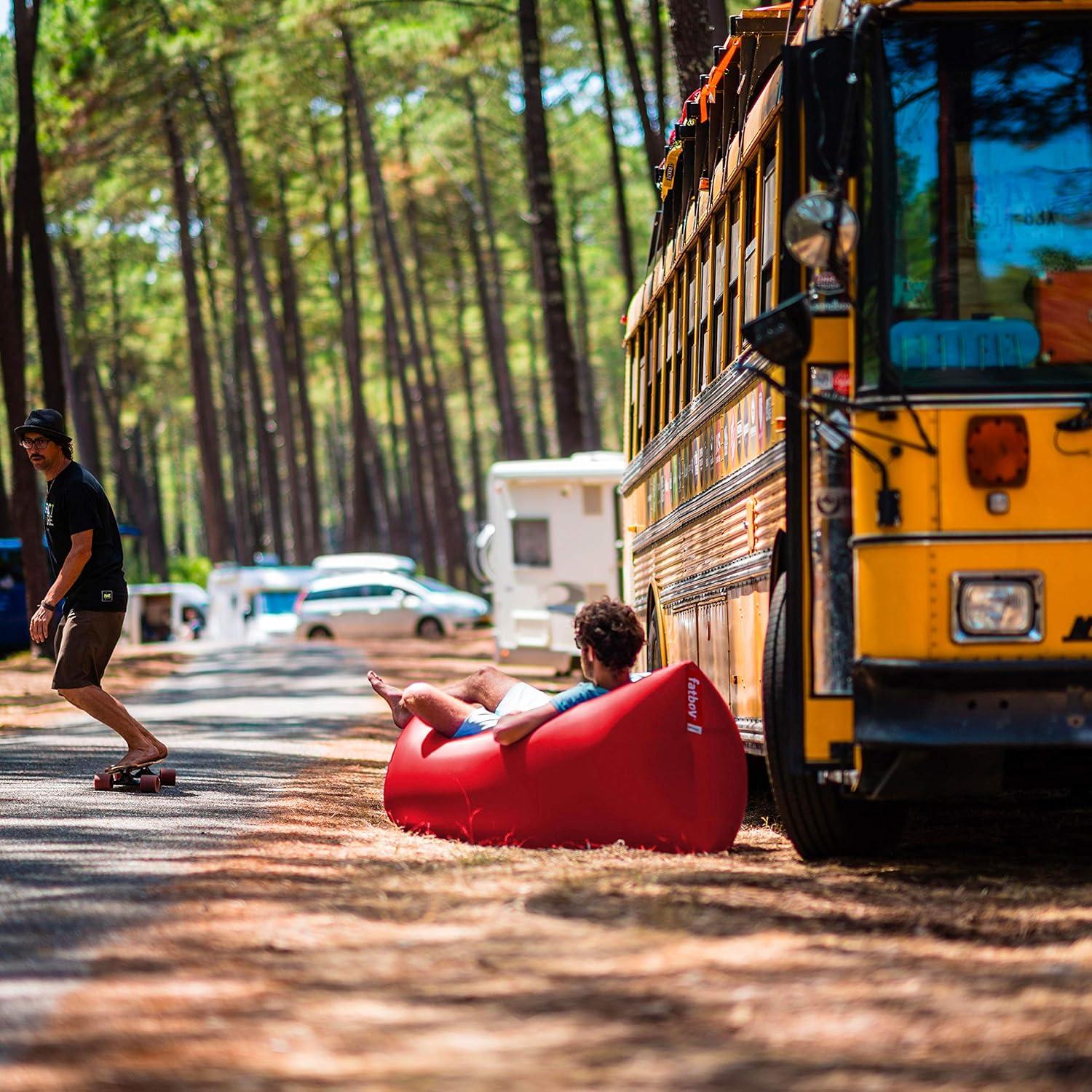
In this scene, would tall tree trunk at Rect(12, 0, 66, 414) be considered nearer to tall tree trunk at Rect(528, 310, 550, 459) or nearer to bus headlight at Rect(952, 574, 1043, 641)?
bus headlight at Rect(952, 574, 1043, 641)

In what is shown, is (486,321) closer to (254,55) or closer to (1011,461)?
(254,55)

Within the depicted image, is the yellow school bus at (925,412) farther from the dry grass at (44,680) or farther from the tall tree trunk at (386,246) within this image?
the tall tree trunk at (386,246)

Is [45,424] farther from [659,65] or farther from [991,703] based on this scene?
[659,65]

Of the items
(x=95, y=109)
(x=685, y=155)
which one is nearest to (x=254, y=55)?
(x=95, y=109)

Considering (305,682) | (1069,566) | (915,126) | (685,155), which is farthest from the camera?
(305,682)

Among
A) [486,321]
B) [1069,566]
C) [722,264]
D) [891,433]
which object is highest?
[486,321]

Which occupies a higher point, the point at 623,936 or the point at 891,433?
the point at 891,433

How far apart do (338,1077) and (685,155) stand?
315 inches

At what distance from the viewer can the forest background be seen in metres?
28.1

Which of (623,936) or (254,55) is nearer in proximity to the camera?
(623,936)

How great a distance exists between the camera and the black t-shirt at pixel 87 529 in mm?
10281

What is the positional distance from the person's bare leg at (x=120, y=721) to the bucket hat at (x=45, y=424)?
1.32 metres

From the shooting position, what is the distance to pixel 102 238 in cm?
5116

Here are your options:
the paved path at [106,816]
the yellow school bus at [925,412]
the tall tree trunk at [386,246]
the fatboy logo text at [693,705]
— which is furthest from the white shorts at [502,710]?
the tall tree trunk at [386,246]
